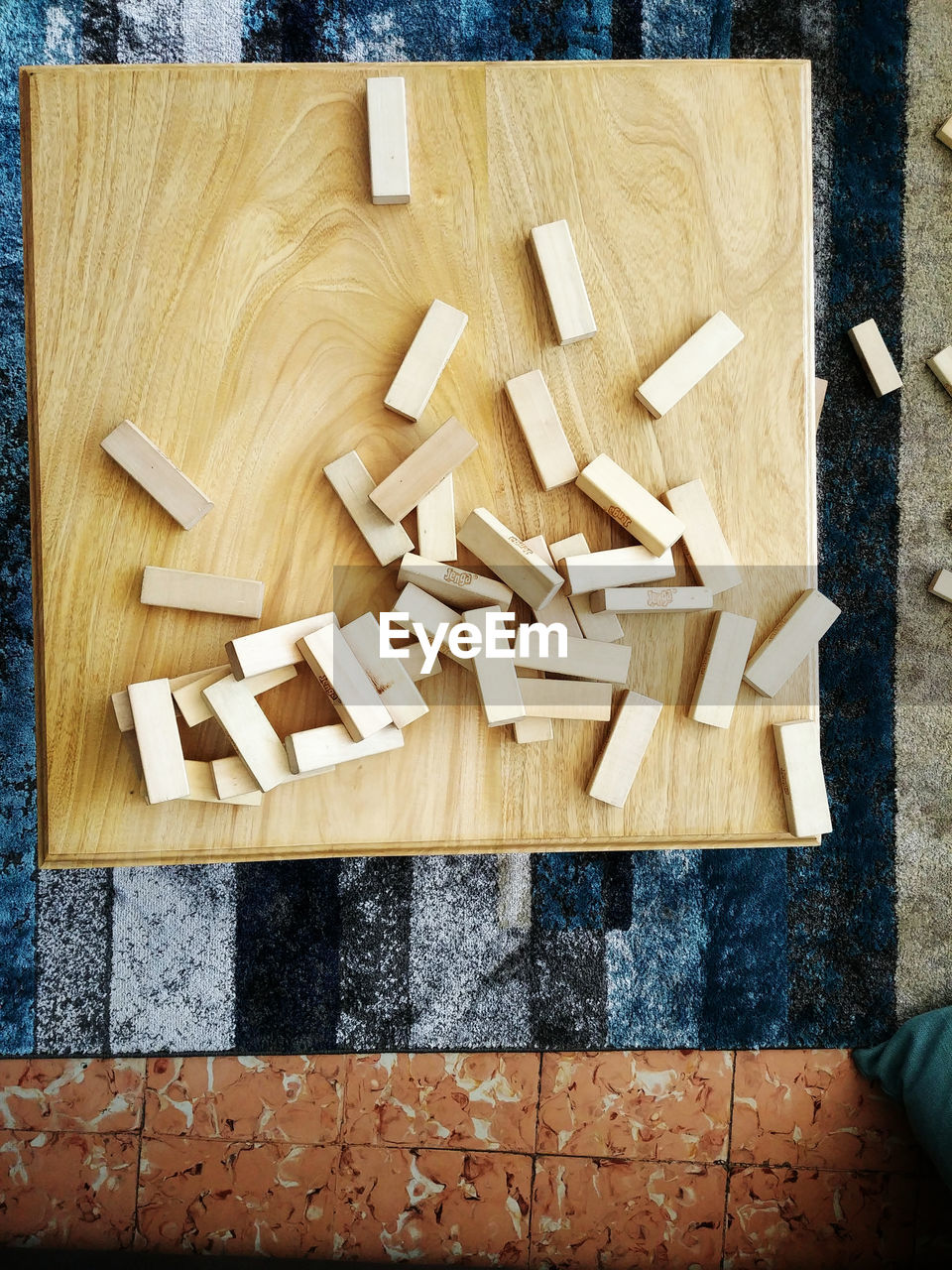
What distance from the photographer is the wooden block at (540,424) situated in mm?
893

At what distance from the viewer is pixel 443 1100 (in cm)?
136

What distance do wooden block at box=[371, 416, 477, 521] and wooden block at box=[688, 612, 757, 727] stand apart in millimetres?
355

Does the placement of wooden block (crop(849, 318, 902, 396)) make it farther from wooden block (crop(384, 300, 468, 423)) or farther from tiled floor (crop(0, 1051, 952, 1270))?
tiled floor (crop(0, 1051, 952, 1270))

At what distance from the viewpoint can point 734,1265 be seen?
4.49ft

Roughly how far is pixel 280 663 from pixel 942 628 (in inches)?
45.0

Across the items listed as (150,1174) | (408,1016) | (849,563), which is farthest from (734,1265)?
(849,563)

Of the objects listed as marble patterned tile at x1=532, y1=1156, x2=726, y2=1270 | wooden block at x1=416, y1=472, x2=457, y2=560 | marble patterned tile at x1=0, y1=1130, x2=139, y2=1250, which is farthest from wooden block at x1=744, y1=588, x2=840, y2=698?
marble patterned tile at x1=0, y1=1130, x2=139, y2=1250

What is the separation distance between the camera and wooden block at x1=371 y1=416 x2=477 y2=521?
88 centimetres

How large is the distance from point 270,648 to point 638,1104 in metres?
1.06

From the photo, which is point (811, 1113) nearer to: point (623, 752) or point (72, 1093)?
point (623, 752)

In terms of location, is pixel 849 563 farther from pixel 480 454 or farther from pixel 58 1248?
pixel 58 1248

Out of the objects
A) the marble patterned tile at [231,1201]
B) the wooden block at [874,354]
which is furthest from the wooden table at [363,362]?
the marble patterned tile at [231,1201]

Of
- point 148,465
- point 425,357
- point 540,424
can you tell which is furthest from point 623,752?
point 148,465

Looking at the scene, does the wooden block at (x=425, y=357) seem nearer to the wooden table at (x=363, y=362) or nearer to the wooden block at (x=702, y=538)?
the wooden table at (x=363, y=362)
